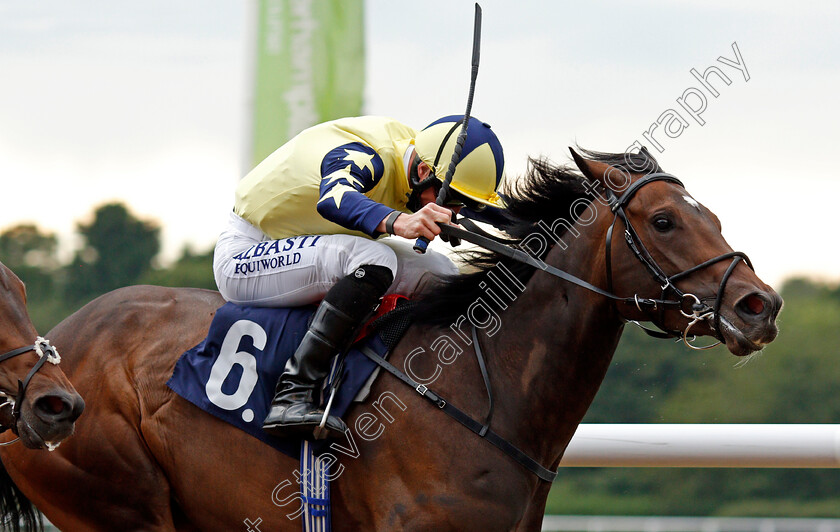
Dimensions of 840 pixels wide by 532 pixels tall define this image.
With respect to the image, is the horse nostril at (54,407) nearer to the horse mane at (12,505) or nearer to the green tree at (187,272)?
the horse mane at (12,505)

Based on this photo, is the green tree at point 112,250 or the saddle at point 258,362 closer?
the saddle at point 258,362

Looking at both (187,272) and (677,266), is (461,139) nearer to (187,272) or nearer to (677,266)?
(677,266)

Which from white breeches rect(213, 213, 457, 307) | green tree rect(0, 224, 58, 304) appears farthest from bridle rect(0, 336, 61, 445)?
green tree rect(0, 224, 58, 304)

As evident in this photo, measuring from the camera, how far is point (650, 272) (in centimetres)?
345

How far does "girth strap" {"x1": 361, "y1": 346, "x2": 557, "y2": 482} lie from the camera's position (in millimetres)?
3525

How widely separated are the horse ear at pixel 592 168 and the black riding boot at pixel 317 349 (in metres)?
0.84

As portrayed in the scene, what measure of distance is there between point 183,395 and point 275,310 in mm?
465

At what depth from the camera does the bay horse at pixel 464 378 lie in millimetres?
3430

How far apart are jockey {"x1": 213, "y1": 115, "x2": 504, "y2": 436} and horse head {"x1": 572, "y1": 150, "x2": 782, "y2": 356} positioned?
0.52 meters

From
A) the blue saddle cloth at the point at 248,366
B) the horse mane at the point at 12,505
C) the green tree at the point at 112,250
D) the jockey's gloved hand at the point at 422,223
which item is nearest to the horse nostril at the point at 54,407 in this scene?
the blue saddle cloth at the point at 248,366

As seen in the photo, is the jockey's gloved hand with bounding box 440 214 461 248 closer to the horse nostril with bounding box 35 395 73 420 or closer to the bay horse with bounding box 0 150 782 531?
the bay horse with bounding box 0 150 782 531

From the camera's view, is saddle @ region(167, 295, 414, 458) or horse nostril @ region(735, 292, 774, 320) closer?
horse nostril @ region(735, 292, 774, 320)

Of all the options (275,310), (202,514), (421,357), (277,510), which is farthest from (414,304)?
(202,514)

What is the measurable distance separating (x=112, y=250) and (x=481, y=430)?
110ft
